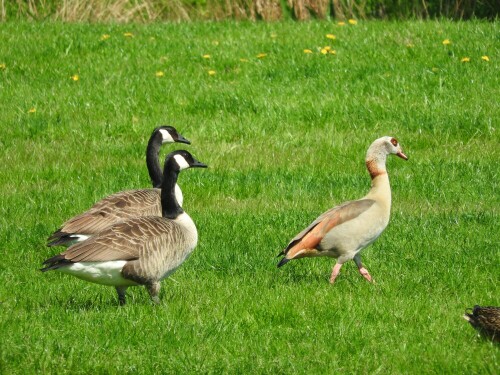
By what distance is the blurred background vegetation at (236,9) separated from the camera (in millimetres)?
19156

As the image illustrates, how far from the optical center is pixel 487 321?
6496 millimetres

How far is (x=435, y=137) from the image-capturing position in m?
12.9

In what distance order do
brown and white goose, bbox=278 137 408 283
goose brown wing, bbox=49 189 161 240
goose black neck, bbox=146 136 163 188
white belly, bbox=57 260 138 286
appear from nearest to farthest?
white belly, bbox=57 260 138 286
brown and white goose, bbox=278 137 408 283
goose brown wing, bbox=49 189 161 240
goose black neck, bbox=146 136 163 188

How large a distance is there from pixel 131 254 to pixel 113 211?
5.27 feet

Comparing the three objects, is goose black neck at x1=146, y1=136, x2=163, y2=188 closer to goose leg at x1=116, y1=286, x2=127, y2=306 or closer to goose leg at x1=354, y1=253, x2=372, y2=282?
goose leg at x1=116, y1=286, x2=127, y2=306

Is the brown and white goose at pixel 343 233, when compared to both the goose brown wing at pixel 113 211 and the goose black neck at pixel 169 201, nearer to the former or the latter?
the goose black neck at pixel 169 201

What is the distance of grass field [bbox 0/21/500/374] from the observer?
Result: 6715 millimetres

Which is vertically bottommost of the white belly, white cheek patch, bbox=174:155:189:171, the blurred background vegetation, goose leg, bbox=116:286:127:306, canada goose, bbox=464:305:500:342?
the blurred background vegetation

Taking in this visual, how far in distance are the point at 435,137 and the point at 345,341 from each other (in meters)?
6.61

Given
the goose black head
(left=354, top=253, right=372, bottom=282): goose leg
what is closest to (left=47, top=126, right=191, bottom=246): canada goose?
the goose black head

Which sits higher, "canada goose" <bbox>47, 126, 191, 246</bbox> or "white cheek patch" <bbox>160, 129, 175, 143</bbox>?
"canada goose" <bbox>47, 126, 191, 246</bbox>

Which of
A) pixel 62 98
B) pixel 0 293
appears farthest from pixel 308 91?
pixel 0 293

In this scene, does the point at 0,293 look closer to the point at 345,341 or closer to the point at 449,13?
the point at 345,341

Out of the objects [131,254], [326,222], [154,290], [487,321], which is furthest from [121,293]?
[487,321]
